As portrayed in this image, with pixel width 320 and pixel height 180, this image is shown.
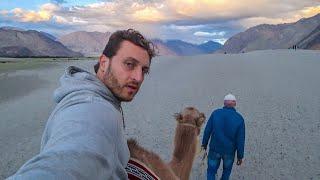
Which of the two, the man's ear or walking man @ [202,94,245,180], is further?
walking man @ [202,94,245,180]

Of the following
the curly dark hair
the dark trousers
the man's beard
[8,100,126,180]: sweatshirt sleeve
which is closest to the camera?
[8,100,126,180]: sweatshirt sleeve

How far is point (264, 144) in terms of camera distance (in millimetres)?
15484

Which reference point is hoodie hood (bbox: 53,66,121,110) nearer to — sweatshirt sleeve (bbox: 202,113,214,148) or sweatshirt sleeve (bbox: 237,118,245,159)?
sweatshirt sleeve (bbox: 237,118,245,159)

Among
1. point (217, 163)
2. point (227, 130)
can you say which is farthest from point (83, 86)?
point (217, 163)

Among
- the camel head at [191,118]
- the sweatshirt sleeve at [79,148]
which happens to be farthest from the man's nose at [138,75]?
the camel head at [191,118]

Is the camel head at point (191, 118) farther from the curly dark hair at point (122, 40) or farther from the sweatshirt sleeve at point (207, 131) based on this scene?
the sweatshirt sleeve at point (207, 131)

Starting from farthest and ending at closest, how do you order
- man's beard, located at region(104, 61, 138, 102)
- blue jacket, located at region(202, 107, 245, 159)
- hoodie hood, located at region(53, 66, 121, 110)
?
blue jacket, located at region(202, 107, 245, 159)
man's beard, located at region(104, 61, 138, 102)
hoodie hood, located at region(53, 66, 121, 110)

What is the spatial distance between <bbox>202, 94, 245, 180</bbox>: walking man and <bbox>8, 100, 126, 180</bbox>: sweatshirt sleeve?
7912 mm

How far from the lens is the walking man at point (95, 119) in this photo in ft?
4.75

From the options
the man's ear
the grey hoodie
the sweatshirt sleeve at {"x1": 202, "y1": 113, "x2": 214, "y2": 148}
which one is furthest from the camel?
the sweatshirt sleeve at {"x1": 202, "y1": 113, "x2": 214, "y2": 148}

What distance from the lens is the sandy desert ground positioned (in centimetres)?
1363

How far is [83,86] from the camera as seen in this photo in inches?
81.4

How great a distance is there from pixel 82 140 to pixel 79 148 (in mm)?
46

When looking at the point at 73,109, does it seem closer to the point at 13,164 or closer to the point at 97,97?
the point at 97,97
